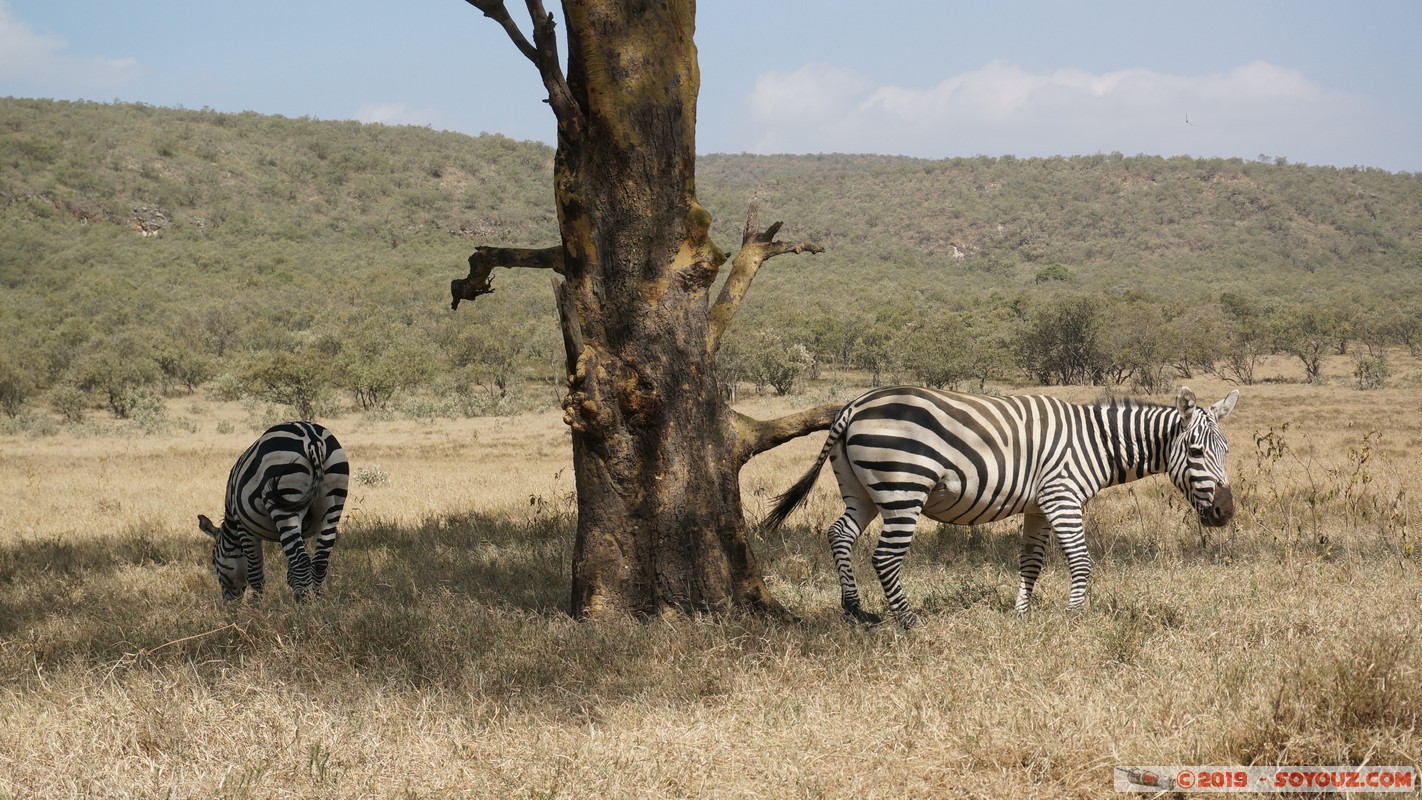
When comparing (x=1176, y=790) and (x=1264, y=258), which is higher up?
(x=1264, y=258)

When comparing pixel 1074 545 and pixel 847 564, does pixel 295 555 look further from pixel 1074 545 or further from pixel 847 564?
pixel 1074 545

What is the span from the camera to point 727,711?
4688 mm

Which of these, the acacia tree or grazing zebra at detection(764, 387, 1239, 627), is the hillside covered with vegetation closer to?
the acacia tree

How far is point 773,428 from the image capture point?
23.4 ft

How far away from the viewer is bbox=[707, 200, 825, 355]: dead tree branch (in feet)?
23.4

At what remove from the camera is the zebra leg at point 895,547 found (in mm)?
6285

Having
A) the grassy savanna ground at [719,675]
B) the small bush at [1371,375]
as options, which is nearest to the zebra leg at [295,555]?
the grassy savanna ground at [719,675]

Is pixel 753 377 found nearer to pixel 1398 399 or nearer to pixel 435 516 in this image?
pixel 1398 399

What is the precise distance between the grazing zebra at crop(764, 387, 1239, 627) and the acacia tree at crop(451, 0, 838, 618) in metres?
0.83

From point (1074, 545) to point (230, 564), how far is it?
19.6ft

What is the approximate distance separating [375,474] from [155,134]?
305ft

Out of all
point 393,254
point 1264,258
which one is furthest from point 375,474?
point 1264,258

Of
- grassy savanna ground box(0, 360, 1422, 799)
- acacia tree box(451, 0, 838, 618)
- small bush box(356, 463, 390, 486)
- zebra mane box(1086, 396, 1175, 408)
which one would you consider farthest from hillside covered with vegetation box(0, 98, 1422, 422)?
zebra mane box(1086, 396, 1175, 408)

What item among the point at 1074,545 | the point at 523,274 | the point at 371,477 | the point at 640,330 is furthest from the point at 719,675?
the point at 523,274
